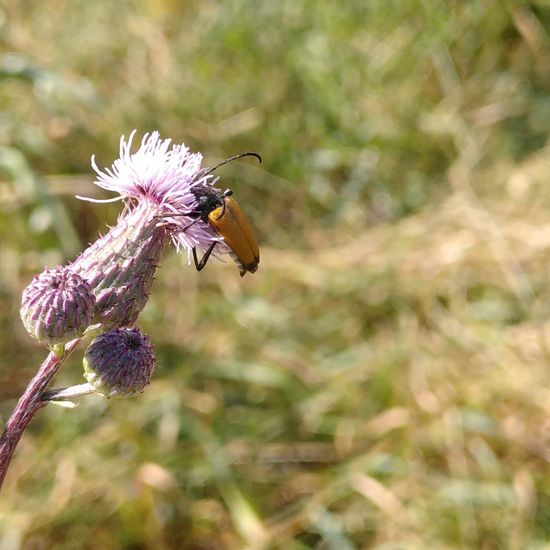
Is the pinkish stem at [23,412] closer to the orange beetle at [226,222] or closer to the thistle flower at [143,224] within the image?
the thistle flower at [143,224]

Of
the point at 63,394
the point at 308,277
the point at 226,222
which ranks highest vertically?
the point at 63,394

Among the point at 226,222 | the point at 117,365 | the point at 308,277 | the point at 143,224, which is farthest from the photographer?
the point at 308,277

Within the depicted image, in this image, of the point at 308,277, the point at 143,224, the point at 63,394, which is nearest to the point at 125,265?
the point at 143,224

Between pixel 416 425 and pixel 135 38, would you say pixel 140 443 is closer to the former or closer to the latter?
pixel 416 425

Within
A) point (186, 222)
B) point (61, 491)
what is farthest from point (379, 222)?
point (186, 222)

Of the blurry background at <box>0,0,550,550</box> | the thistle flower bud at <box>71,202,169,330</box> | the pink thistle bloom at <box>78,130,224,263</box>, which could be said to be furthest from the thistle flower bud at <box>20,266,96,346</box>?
the blurry background at <box>0,0,550,550</box>

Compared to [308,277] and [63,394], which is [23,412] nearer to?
[63,394]
